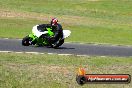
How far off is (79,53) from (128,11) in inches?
1750

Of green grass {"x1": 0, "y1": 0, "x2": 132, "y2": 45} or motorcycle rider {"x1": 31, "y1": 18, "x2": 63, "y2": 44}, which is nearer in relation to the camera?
motorcycle rider {"x1": 31, "y1": 18, "x2": 63, "y2": 44}

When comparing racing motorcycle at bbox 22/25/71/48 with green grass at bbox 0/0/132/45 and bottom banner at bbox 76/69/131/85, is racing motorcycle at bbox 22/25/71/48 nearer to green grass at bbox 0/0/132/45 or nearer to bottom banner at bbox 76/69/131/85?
green grass at bbox 0/0/132/45

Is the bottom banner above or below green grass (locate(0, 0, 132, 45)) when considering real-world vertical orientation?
above

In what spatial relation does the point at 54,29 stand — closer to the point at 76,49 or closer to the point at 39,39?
the point at 39,39

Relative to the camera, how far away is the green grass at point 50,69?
1463cm

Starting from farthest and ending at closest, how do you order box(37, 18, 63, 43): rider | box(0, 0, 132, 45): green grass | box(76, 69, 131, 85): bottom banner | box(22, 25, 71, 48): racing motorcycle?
box(0, 0, 132, 45): green grass < box(37, 18, 63, 43): rider < box(22, 25, 71, 48): racing motorcycle < box(76, 69, 131, 85): bottom banner

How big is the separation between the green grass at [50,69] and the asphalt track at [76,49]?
6.52ft

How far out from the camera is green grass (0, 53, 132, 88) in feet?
48.0

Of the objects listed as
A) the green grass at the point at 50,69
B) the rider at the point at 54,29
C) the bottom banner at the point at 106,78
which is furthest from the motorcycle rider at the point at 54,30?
the bottom banner at the point at 106,78

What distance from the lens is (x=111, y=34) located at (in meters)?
40.1

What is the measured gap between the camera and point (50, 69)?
57.8 feet

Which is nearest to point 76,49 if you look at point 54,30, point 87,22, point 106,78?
point 54,30

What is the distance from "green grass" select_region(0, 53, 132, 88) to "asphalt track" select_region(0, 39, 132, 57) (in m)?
1.99

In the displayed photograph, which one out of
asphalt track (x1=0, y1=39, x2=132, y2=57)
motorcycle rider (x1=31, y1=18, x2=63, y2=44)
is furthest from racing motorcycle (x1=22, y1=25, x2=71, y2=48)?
asphalt track (x1=0, y1=39, x2=132, y2=57)
